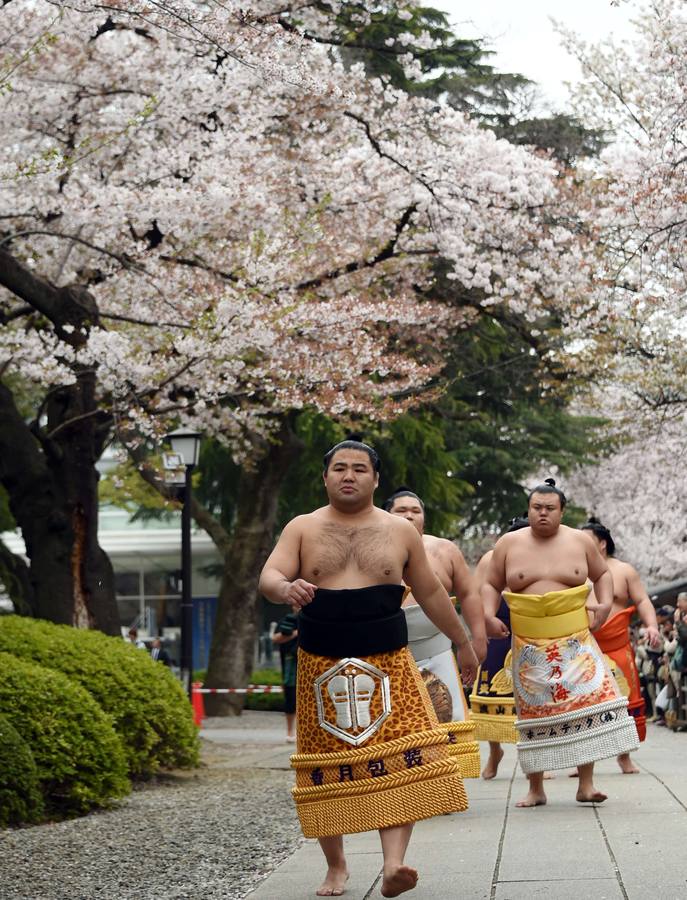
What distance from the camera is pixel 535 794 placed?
8.72 m

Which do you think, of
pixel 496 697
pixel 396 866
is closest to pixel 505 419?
pixel 496 697

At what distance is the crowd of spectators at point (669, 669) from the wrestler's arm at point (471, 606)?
8.39 m

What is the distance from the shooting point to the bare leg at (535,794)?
8666 millimetres

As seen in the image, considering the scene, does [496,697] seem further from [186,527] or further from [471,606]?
[186,527]

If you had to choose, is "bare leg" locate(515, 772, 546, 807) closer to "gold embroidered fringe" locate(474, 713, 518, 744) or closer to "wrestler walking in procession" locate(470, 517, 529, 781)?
"wrestler walking in procession" locate(470, 517, 529, 781)

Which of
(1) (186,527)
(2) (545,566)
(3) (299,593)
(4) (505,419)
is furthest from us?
(4) (505,419)

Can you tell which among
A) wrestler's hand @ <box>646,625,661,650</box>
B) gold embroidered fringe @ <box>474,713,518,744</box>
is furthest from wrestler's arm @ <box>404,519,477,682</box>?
gold embroidered fringe @ <box>474,713,518,744</box>

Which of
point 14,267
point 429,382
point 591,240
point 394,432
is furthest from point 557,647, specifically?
point 394,432

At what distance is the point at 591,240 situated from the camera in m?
19.3

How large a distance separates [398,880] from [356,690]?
28.7 inches

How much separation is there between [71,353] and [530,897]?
10324 millimetres

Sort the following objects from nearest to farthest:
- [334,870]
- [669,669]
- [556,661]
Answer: [334,870]
[556,661]
[669,669]

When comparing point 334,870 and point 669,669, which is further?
point 669,669

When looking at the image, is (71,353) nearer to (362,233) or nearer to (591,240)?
(362,233)
